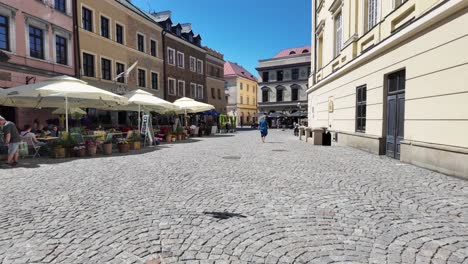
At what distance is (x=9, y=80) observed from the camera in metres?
14.6

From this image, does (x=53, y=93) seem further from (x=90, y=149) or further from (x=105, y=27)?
(x=105, y=27)

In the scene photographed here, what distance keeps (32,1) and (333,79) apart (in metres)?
17.6

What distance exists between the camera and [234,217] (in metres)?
4.20

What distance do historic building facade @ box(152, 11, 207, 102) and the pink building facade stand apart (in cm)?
1156

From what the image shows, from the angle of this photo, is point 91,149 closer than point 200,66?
Yes

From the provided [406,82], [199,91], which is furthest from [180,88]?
[406,82]

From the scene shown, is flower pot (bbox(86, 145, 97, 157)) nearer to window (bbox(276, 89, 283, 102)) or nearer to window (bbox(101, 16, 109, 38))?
window (bbox(101, 16, 109, 38))

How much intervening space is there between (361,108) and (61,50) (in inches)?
709

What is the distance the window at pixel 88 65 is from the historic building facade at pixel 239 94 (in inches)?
1673

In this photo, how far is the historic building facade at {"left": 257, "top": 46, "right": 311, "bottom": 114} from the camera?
5359cm

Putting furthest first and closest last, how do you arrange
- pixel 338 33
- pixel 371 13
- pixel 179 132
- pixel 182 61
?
pixel 182 61, pixel 179 132, pixel 338 33, pixel 371 13

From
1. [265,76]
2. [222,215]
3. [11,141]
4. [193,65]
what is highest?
[265,76]

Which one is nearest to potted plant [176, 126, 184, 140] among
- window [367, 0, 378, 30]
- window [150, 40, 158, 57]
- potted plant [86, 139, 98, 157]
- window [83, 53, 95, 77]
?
window [83, 53, 95, 77]

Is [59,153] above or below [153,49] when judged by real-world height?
below
